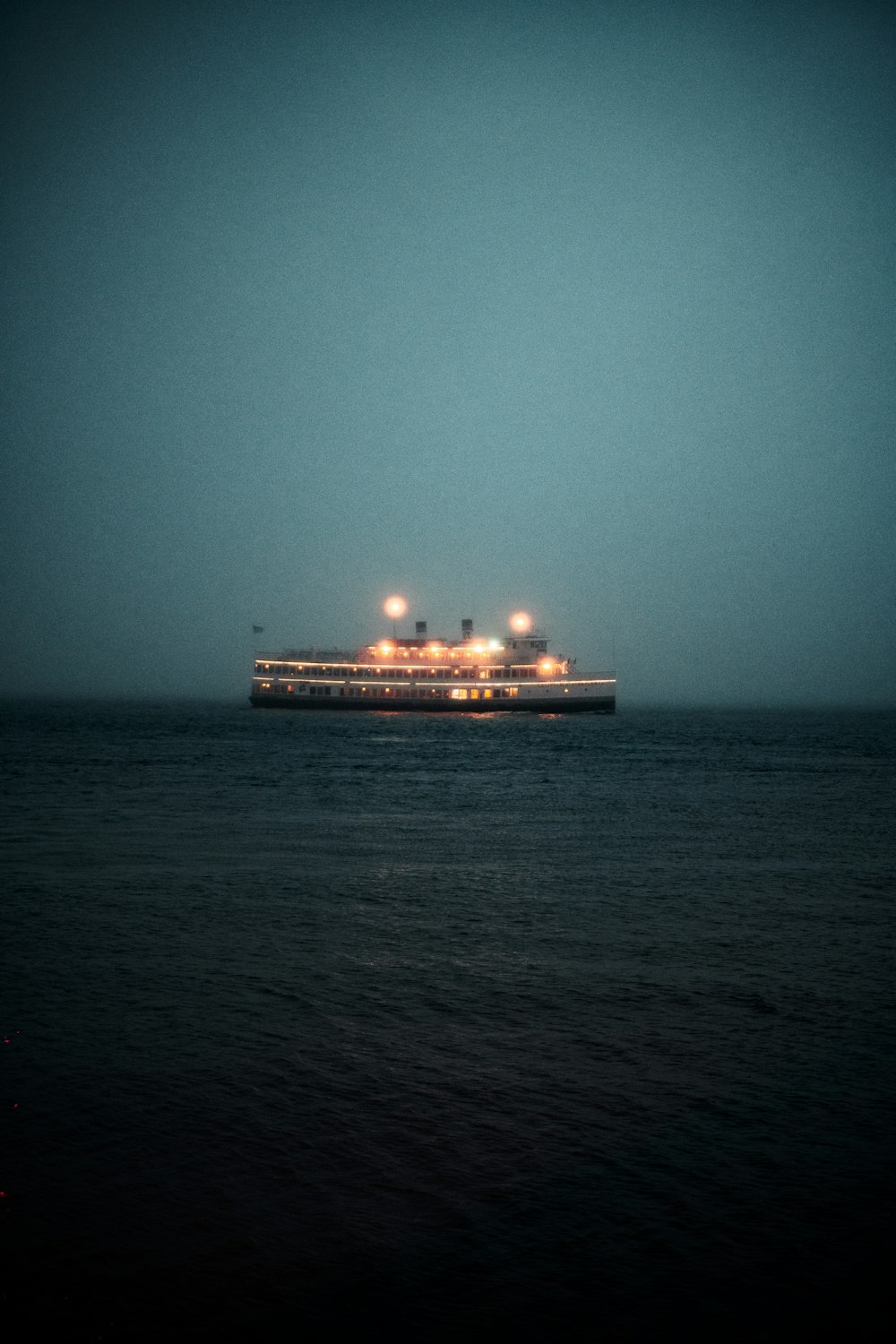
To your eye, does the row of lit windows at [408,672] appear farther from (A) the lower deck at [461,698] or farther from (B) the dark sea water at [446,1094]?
(B) the dark sea water at [446,1094]

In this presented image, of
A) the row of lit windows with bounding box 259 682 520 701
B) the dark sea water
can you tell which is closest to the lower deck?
the row of lit windows with bounding box 259 682 520 701

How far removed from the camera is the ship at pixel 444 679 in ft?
390

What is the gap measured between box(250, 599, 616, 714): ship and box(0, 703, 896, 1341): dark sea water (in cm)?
9386

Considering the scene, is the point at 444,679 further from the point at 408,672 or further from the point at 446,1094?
the point at 446,1094

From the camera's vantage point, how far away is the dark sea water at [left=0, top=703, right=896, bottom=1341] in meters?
6.57

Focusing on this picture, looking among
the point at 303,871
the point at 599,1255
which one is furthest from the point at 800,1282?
the point at 303,871

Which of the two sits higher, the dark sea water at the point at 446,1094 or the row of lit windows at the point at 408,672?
the row of lit windows at the point at 408,672

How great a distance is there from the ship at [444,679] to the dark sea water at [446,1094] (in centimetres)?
9386

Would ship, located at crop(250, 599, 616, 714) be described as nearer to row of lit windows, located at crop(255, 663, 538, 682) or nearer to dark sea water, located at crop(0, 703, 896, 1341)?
row of lit windows, located at crop(255, 663, 538, 682)

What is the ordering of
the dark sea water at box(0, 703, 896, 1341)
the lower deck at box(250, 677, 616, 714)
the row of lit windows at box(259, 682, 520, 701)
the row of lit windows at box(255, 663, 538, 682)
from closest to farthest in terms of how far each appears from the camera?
1. the dark sea water at box(0, 703, 896, 1341)
2. the lower deck at box(250, 677, 616, 714)
3. the row of lit windows at box(259, 682, 520, 701)
4. the row of lit windows at box(255, 663, 538, 682)

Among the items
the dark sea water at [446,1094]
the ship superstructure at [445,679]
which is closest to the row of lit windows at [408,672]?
the ship superstructure at [445,679]

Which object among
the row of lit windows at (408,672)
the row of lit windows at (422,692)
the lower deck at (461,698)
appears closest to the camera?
the lower deck at (461,698)

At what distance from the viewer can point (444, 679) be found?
405ft

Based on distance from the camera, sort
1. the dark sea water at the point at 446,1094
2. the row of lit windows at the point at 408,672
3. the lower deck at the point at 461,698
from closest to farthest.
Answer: the dark sea water at the point at 446,1094, the lower deck at the point at 461,698, the row of lit windows at the point at 408,672
